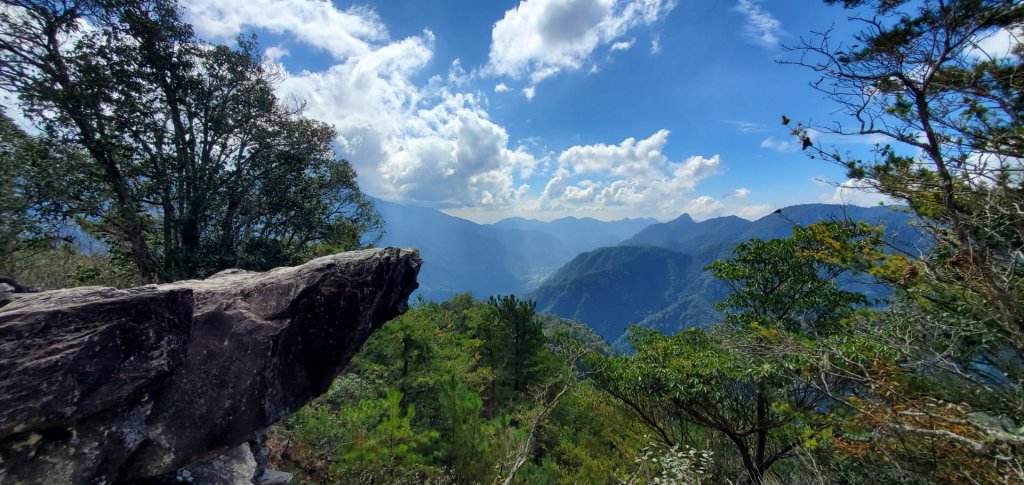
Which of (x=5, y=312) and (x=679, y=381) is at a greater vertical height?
(x=5, y=312)

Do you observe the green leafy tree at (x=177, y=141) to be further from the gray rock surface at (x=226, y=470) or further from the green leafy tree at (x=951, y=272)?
the green leafy tree at (x=951, y=272)

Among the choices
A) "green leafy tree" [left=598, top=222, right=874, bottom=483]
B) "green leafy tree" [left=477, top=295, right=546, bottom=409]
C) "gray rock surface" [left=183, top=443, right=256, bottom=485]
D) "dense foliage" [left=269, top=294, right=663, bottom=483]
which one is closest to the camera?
"gray rock surface" [left=183, top=443, right=256, bottom=485]

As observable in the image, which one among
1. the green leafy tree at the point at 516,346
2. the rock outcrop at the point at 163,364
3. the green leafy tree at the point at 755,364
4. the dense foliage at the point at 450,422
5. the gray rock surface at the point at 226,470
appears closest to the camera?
the rock outcrop at the point at 163,364

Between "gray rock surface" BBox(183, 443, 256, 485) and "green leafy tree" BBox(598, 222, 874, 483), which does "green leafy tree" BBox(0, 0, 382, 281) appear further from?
"green leafy tree" BBox(598, 222, 874, 483)

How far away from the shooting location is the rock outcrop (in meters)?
4.20

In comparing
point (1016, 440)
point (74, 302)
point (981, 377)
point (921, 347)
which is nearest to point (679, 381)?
point (921, 347)

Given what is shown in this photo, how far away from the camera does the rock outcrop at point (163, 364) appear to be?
4.20 meters

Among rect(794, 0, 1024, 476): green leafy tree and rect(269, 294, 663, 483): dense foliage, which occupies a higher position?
rect(794, 0, 1024, 476): green leafy tree

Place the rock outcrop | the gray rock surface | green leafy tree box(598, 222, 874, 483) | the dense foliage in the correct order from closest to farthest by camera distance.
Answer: the rock outcrop, the gray rock surface, green leafy tree box(598, 222, 874, 483), the dense foliage

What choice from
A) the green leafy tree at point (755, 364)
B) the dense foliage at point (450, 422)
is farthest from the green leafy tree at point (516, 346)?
the green leafy tree at point (755, 364)

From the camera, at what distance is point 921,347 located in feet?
20.4

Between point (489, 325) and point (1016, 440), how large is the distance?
20034 mm

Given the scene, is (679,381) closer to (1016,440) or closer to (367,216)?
(1016,440)

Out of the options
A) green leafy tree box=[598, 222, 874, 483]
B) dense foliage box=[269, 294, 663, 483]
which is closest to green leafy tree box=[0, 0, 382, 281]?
dense foliage box=[269, 294, 663, 483]
